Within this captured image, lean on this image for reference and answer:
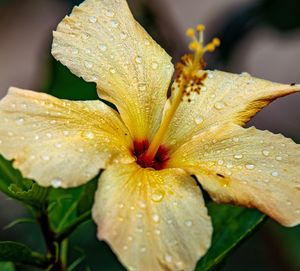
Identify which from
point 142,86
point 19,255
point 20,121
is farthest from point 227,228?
point 20,121

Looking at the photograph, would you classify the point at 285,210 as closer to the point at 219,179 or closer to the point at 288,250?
the point at 219,179

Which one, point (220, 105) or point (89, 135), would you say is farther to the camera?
point (220, 105)

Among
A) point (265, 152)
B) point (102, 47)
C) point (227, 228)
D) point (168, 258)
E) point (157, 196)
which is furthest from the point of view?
point (227, 228)

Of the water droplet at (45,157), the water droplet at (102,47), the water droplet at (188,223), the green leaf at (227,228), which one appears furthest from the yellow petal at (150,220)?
the water droplet at (102,47)

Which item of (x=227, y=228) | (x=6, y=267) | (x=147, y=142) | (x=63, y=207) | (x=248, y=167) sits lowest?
(x=6, y=267)

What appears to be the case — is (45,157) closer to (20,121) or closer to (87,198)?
(20,121)

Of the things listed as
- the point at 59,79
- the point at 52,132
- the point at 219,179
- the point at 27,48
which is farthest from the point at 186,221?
the point at 27,48

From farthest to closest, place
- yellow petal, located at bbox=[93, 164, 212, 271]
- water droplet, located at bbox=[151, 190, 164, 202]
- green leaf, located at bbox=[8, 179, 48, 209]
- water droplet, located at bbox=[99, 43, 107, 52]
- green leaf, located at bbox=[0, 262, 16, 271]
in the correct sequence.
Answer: green leaf, located at bbox=[0, 262, 16, 271], water droplet, located at bbox=[99, 43, 107, 52], green leaf, located at bbox=[8, 179, 48, 209], water droplet, located at bbox=[151, 190, 164, 202], yellow petal, located at bbox=[93, 164, 212, 271]

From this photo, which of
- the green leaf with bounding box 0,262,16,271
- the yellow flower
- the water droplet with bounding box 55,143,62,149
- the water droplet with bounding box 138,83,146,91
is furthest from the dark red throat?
the green leaf with bounding box 0,262,16,271

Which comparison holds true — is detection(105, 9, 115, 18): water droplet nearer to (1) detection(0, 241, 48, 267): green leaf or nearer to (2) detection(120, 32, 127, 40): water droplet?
(2) detection(120, 32, 127, 40): water droplet
